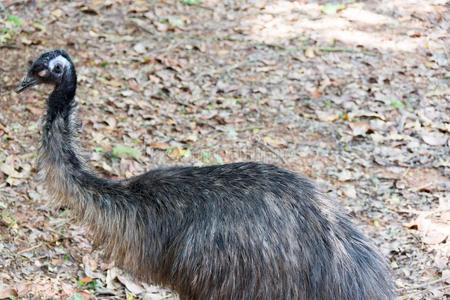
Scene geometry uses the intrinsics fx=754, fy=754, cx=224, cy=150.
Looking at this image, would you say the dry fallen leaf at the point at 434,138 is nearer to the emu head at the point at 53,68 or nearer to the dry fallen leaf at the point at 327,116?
the dry fallen leaf at the point at 327,116

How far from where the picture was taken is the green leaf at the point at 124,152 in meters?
6.54

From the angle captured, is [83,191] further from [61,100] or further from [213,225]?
[213,225]

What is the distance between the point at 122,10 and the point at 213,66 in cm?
157

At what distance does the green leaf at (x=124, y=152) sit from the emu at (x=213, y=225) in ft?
5.90

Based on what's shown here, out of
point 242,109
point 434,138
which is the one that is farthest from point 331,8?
point 434,138

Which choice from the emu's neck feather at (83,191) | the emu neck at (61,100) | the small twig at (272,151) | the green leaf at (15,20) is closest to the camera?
the emu's neck feather at (83,191)

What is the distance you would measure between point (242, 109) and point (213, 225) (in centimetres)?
353

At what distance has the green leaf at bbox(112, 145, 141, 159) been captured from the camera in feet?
21.5

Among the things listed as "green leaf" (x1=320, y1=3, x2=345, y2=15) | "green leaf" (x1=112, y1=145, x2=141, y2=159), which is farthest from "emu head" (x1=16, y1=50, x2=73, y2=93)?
"green leaf" (x1=320, y1=3, x2=345, y2=15)

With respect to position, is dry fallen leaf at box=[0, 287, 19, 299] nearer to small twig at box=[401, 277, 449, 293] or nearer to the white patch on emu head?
the white patch on emu head

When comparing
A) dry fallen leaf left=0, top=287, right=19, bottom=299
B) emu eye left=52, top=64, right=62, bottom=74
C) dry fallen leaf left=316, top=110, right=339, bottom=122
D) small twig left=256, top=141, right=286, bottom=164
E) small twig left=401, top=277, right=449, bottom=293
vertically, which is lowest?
dry fallen leaf left=316, top=110, right=339, bottom=122

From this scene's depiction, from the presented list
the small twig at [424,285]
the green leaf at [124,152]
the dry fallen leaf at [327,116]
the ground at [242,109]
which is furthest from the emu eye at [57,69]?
the dry fallen leaf at [327,116]

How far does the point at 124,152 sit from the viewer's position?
21.5 ft

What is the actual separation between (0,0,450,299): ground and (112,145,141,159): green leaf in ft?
0.04
